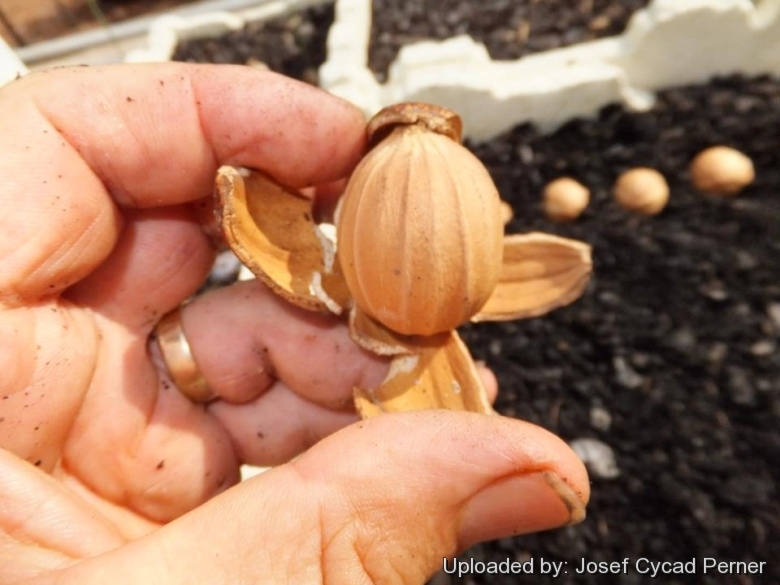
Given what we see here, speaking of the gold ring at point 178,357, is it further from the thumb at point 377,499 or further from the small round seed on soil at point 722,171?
the small round seed on soil at point 722,171

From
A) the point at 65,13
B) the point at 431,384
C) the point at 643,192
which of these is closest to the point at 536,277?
the point at 431,384

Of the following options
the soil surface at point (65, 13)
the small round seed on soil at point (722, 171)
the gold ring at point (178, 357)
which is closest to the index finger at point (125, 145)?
the gold ring at point (178, 357)

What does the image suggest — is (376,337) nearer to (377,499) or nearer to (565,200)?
(377,499)

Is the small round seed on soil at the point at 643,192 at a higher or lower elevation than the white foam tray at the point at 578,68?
lower

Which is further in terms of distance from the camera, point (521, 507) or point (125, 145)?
point (125, 145)

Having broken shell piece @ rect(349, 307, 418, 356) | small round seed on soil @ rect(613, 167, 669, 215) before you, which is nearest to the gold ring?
broken shell piece @ rect(349, 307, 418, 356)

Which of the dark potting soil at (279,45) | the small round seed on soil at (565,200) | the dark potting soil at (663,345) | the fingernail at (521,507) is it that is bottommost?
the dark potting soil at (663,345)
